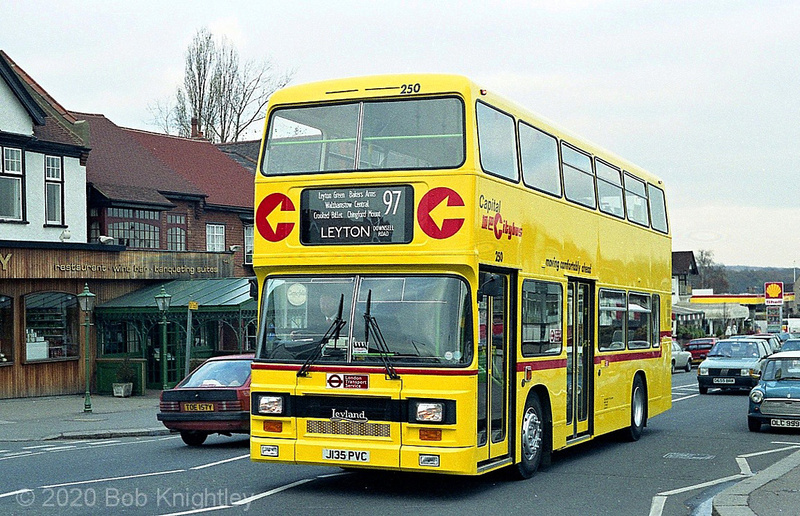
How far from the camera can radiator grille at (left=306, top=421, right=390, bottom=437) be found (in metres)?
10.8

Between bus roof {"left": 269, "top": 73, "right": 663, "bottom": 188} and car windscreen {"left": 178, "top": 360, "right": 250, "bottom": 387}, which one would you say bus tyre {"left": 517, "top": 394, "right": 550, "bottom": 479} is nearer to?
bus roof {"left": 269, "top": 73, "right": 663, "bottom": 188}

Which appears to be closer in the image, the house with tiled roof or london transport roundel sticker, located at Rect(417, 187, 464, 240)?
london transport roundel sticker, located at Rect(417, 187, 464, 240)

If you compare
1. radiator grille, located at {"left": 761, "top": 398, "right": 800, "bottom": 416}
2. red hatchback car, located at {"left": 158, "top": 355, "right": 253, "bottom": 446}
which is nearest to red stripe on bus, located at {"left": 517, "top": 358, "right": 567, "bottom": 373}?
red hatchback car, located at {"left": 158, "top": 355, "right": 253, "bottom": 446}

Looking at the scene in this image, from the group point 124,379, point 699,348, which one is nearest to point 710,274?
point 699,348

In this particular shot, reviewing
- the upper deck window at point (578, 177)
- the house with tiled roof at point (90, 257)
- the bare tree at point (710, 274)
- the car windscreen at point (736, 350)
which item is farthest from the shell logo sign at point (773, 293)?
the bare tree at point (710, 274)

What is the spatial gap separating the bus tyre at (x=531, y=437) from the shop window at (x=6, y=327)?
69.8 ft

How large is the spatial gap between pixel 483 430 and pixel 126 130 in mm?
34325

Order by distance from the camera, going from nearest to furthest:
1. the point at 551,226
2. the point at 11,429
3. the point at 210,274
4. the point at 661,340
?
1. the point at 551,226
2. the point at 661,340
3. the point at 11,429
4. the point at 210,274

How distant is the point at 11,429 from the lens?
2275cm

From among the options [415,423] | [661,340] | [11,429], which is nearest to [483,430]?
[415,423]

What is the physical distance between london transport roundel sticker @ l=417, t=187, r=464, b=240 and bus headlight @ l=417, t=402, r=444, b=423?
68.5 inches

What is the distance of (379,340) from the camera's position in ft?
35.9

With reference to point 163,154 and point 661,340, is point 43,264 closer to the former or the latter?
point 163,154

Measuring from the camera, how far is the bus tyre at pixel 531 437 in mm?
12461
